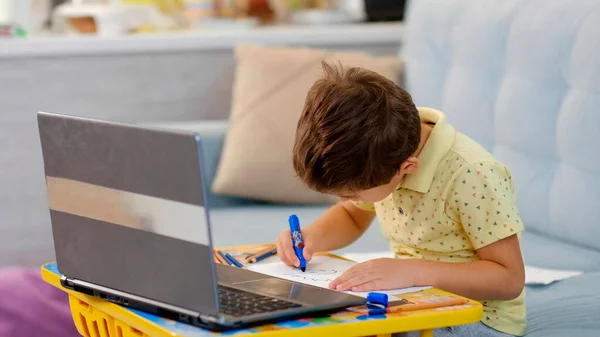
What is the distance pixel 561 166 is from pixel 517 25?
33 centimetres

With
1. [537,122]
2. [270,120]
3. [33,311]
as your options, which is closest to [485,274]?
[537,122]

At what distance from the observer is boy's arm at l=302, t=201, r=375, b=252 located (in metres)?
1.52

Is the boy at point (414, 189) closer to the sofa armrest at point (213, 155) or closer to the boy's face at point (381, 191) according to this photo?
the boy's face at point (381, 191)

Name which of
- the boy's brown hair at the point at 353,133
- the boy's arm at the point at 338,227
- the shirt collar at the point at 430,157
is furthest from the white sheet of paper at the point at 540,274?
the boy's brown hair at the point at 353,133

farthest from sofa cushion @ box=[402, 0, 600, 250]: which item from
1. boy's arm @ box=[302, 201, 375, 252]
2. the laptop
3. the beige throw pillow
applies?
the laptop

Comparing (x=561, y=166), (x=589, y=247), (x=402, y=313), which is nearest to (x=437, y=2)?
(x=561, y=166)

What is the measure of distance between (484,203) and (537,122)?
0.77 metres

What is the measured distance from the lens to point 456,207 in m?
1.35

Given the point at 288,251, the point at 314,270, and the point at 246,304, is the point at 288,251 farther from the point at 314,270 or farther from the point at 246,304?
the point at 246,304

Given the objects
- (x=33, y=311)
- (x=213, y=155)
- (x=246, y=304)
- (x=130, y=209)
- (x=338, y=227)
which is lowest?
(x=33, y=311)

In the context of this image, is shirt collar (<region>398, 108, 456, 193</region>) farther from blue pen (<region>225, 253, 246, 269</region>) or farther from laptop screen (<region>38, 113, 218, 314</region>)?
laptop screen (<region>38, 113, 218, 314</region>)

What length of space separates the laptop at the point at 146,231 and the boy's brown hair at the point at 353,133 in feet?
0.48

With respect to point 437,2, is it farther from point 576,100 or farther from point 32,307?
point 32,307

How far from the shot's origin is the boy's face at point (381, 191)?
1286mm
